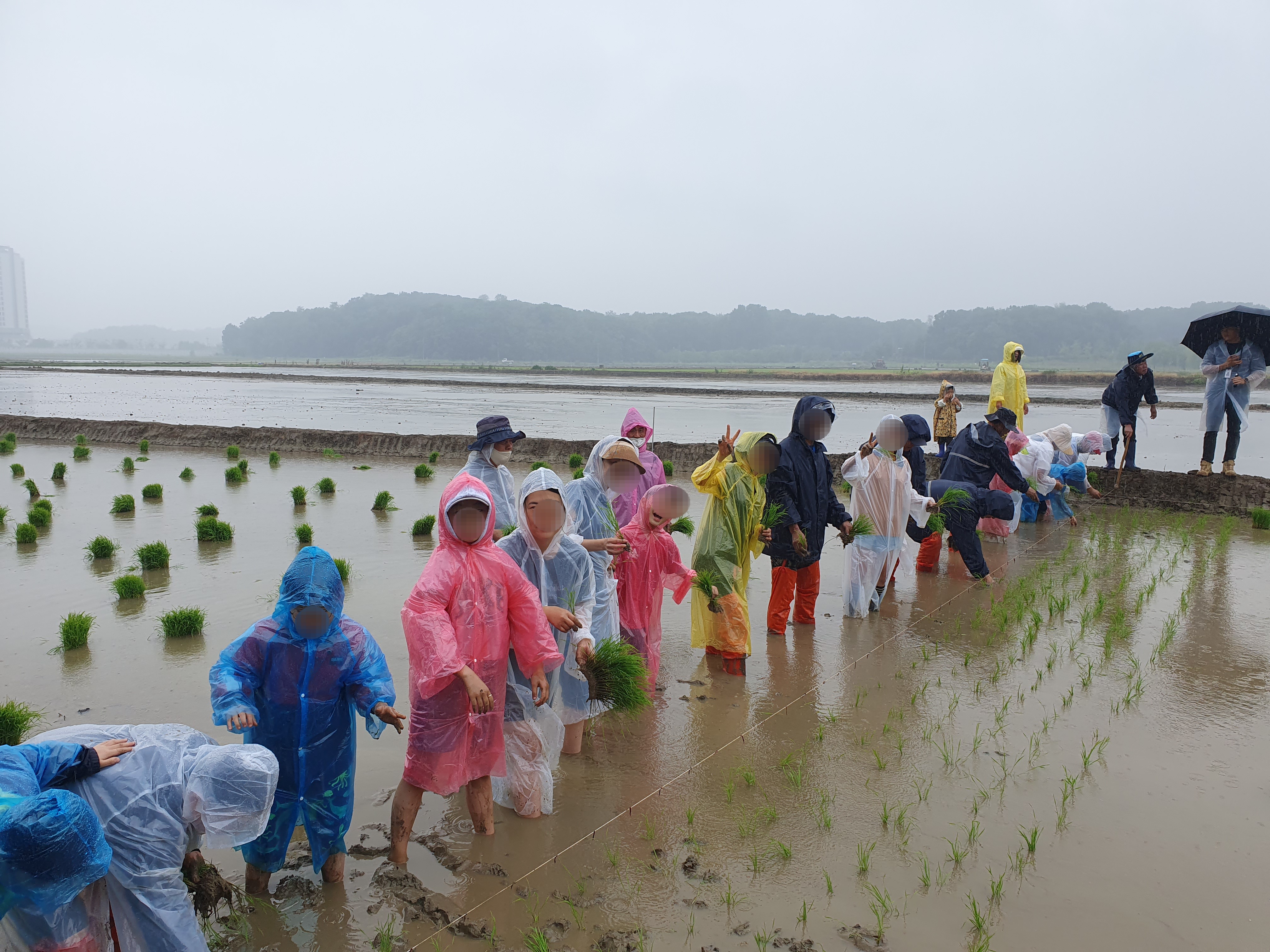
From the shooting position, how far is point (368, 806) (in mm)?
3951

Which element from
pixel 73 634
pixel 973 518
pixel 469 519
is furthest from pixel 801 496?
pixel 73 634

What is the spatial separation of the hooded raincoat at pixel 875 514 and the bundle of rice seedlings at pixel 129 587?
6.33 m

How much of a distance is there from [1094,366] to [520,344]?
102688 mm

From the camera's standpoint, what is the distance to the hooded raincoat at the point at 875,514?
6.89 m

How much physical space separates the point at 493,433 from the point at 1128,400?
31.2 feet

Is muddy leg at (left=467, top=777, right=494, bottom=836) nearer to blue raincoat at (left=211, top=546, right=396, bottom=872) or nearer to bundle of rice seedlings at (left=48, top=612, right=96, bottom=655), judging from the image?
blue raincoat at (left=211, top=546, right=396, bottom=872)

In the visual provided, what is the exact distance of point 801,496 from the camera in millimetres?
6168

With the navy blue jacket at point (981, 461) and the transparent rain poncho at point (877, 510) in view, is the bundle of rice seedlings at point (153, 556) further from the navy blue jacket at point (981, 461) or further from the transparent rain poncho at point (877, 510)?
the navy blue jacket at point (981, 461)

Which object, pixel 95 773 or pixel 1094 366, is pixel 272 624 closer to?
pixel 95 773

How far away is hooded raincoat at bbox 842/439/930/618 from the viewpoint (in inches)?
271

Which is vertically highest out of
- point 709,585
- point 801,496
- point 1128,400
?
point 1128,400

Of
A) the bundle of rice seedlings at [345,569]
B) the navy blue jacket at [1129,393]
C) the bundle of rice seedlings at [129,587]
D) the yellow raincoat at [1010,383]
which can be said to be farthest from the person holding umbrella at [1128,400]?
the bundle of rice seedlings at [129,587]

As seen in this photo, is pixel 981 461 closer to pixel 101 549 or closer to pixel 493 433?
pixel 493 433

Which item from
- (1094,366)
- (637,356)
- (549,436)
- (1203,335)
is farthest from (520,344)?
(1203,335)
